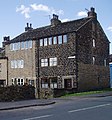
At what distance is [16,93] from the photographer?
25.1 metres

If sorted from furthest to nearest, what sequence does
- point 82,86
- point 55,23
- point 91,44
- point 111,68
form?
point 111,68 → point 55,23 → point 91,44 → point 82,86

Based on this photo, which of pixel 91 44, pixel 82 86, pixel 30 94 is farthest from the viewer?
pixel 91 44

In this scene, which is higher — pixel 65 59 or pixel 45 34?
pixel 45 34

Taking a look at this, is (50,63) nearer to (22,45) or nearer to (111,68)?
(22,45)

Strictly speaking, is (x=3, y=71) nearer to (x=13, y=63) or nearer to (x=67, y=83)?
(x=13, y=63)

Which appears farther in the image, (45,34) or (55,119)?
(45,34)

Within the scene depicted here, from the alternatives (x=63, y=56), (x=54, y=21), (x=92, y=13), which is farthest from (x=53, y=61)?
(x=92, y=13)

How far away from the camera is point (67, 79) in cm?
4194

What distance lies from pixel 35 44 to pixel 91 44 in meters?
9.27

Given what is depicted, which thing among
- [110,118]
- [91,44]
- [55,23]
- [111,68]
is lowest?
[110,118]

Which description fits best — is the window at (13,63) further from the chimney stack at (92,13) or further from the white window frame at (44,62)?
the chimney stack at (92,13)

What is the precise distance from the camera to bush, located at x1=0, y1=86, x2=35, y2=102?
23984 mm

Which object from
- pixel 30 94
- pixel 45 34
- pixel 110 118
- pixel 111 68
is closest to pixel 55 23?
pixel 45 34

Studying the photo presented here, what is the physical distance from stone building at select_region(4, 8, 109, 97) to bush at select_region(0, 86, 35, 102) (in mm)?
11346
